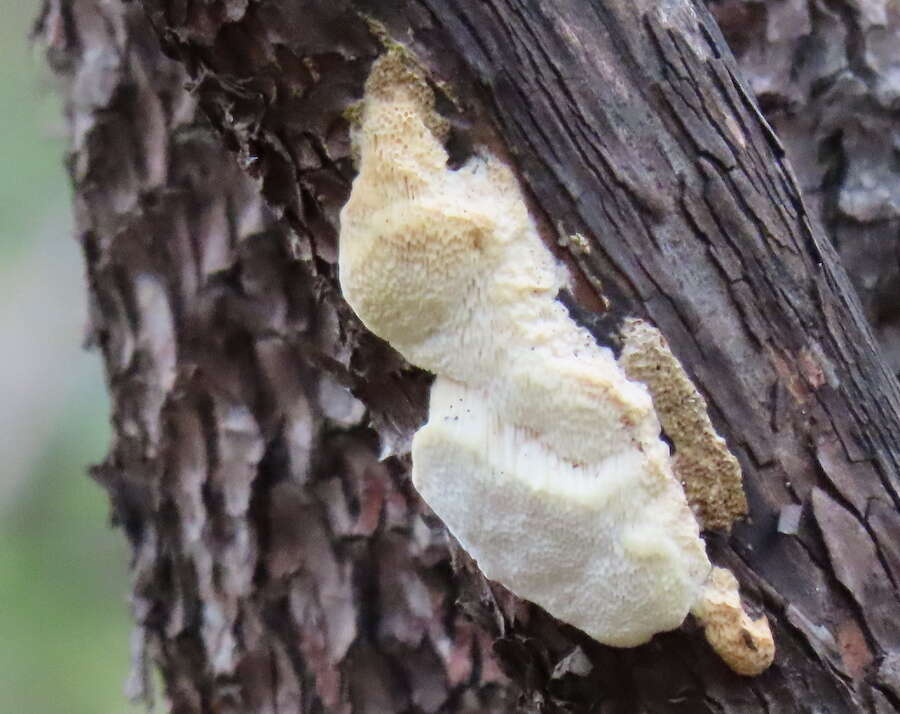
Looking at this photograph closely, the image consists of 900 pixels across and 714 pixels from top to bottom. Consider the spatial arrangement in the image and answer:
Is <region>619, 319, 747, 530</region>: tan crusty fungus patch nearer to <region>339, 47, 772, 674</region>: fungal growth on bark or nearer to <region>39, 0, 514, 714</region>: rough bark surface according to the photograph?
<region>339, 47, 772, 674</region>: fungal growth on bark

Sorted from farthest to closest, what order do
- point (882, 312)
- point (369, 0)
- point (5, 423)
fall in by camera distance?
point (5, 423) < point (882, 312) < point (369, 0)

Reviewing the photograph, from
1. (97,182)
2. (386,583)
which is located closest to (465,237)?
(386,583)

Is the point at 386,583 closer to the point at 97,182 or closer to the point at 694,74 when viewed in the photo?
the point at 97,182

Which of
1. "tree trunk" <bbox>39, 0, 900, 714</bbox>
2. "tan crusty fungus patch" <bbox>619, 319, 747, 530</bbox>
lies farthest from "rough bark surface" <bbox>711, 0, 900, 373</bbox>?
"tan crusty fungus patch" <bbox>619, 319, 747, 530</bbox>

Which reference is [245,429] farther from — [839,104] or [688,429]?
[839,104]

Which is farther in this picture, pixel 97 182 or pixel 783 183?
pixel 97 182

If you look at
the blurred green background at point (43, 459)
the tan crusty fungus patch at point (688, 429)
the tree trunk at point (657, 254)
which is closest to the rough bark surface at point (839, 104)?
the tree trunk at point (657, 254)

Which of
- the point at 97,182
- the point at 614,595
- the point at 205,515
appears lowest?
the point at 205,515
